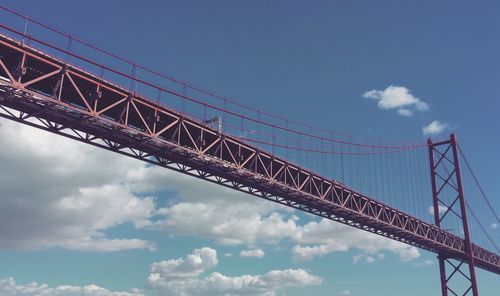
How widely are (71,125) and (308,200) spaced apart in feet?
82.4

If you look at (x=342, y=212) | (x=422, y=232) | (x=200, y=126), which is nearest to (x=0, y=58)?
(x=200, y=126)

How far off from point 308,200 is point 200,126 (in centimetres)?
1639

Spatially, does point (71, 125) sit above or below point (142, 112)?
below

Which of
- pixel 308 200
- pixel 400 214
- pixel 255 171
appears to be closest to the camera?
pixel 255 171

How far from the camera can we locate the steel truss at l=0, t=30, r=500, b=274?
27.7m

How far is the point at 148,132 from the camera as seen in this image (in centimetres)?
3416

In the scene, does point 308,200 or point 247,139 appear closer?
point 247,139

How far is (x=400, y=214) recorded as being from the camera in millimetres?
65750

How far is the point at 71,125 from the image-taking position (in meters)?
30.4

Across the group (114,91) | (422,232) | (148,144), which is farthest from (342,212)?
(114,91)

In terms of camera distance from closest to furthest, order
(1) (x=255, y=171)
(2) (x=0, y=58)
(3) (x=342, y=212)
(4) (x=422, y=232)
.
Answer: (2) (x=0, y=58) < (1) (x=255, y=171) < (3) (x=342, y=212) < (4) (x=422, y=232)

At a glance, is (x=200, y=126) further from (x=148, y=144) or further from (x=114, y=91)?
(x=114, y=91)

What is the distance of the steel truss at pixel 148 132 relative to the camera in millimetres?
27656

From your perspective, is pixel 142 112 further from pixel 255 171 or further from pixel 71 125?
pixel 255 171
